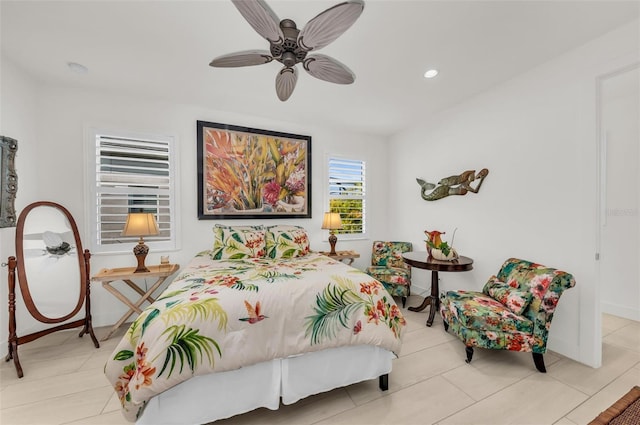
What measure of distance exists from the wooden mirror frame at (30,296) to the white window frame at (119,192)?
18 centimetres

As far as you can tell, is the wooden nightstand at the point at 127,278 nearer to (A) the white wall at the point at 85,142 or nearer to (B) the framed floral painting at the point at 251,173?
(A) the white wall at the point at 85,142

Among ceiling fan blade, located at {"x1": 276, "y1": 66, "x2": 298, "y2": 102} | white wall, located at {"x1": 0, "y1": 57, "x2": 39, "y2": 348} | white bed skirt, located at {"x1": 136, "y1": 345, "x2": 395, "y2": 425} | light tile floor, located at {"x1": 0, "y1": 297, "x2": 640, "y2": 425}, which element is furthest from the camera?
white wall, located at {"x1": 0, "y1": 57, "x2": 39, "y2": 348}

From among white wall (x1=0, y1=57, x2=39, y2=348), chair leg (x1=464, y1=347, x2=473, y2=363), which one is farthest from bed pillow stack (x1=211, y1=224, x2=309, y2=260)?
chair leg (x1=464, y1=347, x2=473, y2=363)

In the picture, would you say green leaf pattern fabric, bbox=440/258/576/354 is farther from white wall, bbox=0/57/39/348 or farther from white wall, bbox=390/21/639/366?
white wall, bbox=0/57/39/348

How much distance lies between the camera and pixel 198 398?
1.39m

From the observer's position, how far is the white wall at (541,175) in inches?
80.9

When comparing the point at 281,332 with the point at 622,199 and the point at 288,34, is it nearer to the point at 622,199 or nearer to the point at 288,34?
the point at 288,34

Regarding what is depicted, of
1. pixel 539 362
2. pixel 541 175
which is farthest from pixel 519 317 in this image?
pixel 541 175

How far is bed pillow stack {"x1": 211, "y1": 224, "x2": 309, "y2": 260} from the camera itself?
278cm

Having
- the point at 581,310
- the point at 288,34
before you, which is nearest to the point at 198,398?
the point at 288,34

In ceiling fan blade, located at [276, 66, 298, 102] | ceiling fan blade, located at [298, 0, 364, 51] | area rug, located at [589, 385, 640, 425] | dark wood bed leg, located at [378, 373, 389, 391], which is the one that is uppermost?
ceiling fan blade, located at [298, 0, 364, 51]

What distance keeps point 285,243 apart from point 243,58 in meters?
1.94

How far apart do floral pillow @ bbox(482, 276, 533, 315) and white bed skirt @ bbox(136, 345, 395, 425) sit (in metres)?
1.19

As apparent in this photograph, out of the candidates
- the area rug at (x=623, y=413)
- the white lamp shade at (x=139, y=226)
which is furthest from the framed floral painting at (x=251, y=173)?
the area rug at (x=623, y=413)
